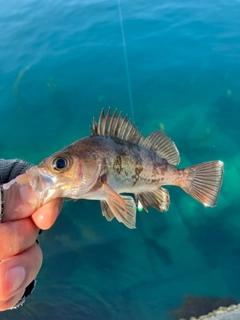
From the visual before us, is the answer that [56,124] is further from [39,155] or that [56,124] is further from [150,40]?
[150,40]

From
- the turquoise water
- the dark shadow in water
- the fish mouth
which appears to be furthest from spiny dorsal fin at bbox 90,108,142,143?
the dark shadow in water

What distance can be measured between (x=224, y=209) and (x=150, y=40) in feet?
14.8

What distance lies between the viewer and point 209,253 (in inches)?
154

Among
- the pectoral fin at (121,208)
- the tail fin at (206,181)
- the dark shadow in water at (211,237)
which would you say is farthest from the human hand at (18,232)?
the dark shadow in water at (211,237)

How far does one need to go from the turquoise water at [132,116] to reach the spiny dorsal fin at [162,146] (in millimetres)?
2096

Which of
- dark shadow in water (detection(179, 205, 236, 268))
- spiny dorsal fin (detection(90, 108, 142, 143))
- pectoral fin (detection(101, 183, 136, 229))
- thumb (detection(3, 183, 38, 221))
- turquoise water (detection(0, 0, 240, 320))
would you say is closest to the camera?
thumb (detection(3, 183, 38, 221))

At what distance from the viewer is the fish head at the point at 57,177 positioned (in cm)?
A: 158

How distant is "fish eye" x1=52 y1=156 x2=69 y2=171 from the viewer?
1626mm

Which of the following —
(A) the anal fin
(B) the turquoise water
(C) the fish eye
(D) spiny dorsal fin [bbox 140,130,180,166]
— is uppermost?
(C) the fish eye

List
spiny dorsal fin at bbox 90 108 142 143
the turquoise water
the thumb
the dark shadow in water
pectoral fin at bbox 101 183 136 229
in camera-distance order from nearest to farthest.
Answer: the thumb → pectoral fin at bbox 101 183 136 229 → spiny dorsal fin at bbox 90 108 142 143 → the turquoise water → the dark shadow in water

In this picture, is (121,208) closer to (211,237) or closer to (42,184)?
(42,184)

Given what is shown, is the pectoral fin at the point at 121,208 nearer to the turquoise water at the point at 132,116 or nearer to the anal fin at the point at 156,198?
the anal fin at the point at 156,198

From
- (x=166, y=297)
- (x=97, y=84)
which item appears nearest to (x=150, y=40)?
(x=97, y=84)

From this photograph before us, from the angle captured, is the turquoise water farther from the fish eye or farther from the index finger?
the fish eye
